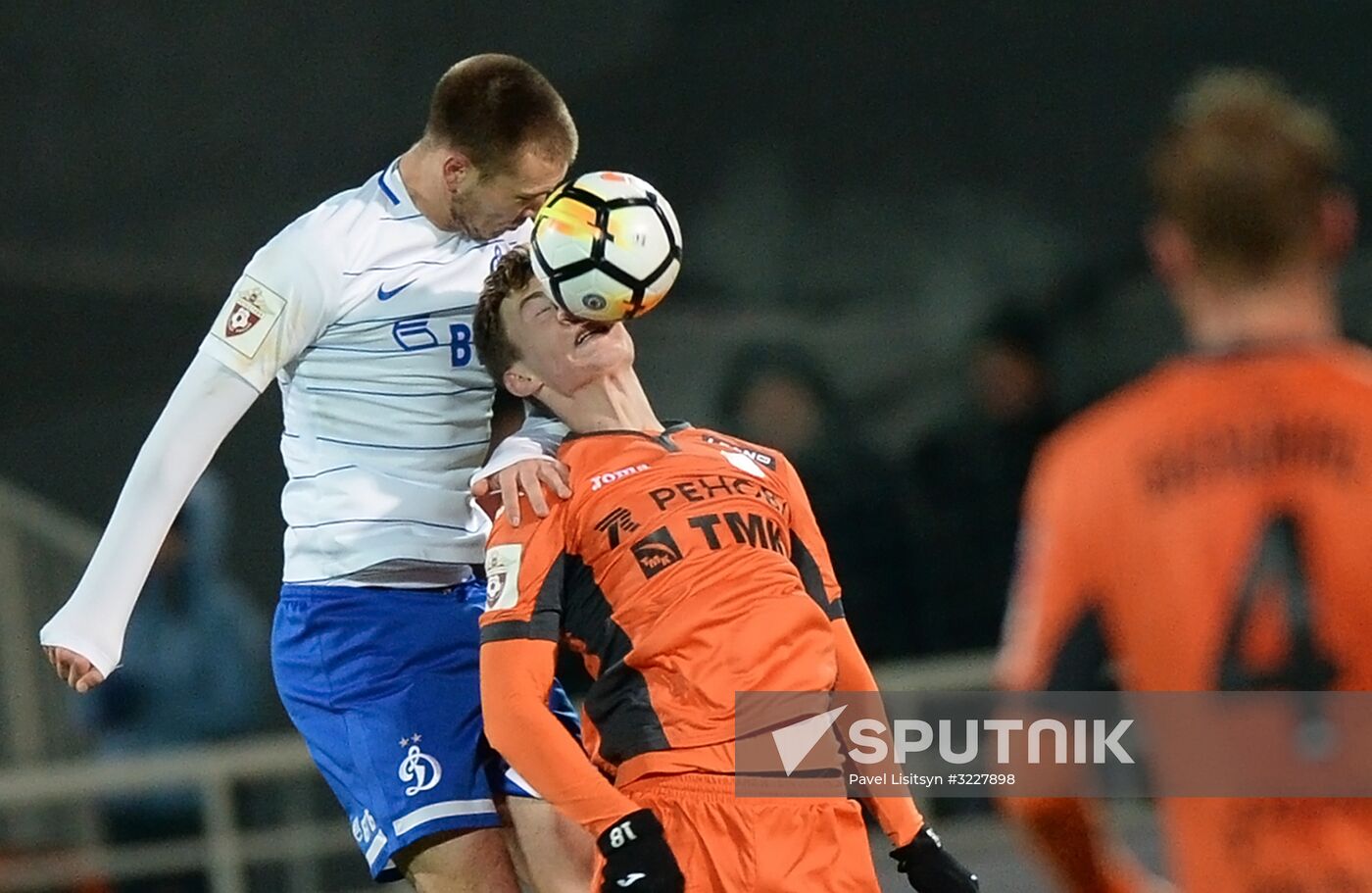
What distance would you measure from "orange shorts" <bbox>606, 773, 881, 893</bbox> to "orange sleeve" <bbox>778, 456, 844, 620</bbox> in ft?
1.04

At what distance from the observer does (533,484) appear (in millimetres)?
2928

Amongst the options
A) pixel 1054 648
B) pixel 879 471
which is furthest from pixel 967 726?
pixel 1054 648

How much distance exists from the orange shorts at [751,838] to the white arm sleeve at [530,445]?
49cm

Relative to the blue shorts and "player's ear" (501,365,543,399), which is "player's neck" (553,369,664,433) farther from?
the blue shorts

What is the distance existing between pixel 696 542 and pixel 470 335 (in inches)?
25.5

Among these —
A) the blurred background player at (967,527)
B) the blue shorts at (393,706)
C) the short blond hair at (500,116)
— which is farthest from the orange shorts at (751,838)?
the blurred background player at (967,527)

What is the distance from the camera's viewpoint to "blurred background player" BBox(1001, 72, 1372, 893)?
1843 millimetres

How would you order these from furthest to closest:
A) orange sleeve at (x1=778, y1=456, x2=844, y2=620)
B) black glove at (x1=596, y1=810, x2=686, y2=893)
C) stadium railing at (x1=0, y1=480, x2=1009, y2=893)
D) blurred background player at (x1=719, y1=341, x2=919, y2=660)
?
blurred background player at (x1=719, y1=341, x2=919, y2=660) → stadium railing at (x1=0, y1=480, x2=1009, y2=893) → orange sleeve at (x1=778, y1=456, x2=844, y2=620) → black glove at (x1=596, y1=810, x2=686, y2=893)

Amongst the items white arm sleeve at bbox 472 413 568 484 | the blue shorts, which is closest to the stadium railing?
the blue shorts

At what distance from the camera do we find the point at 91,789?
18.6 ft

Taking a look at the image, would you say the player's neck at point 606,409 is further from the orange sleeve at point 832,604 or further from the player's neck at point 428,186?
the player's neck at point 428,186

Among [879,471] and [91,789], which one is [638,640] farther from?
[879,471]

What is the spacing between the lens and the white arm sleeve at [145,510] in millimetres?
3160

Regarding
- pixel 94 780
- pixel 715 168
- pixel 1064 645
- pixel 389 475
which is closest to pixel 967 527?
pixel 715 168
